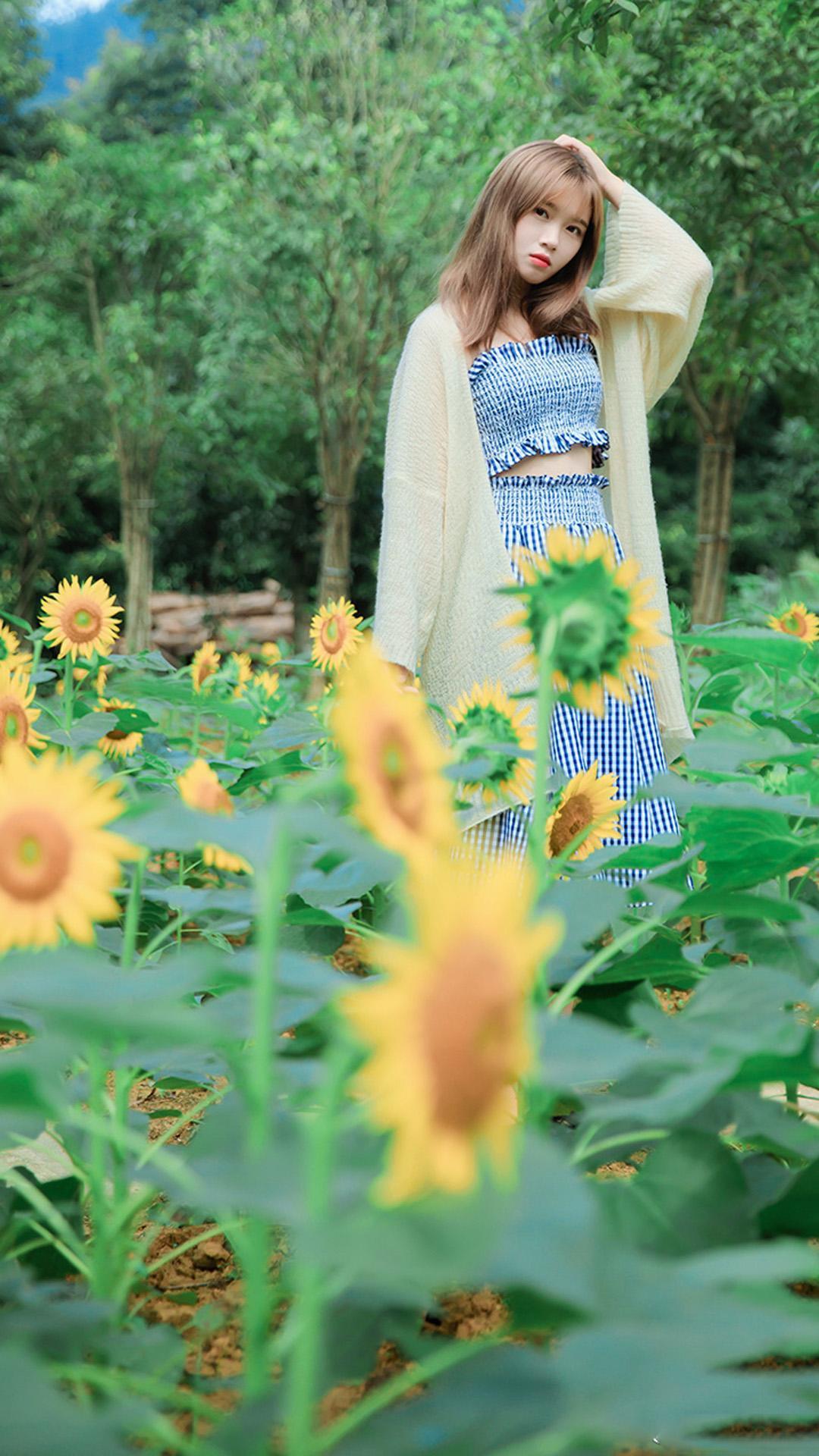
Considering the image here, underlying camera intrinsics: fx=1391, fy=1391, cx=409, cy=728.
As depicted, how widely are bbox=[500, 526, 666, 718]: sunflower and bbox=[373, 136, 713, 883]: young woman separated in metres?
1.02

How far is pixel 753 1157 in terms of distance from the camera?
0.94 metres

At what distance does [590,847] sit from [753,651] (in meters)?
0.29

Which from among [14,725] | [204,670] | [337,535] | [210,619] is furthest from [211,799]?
[210,619]

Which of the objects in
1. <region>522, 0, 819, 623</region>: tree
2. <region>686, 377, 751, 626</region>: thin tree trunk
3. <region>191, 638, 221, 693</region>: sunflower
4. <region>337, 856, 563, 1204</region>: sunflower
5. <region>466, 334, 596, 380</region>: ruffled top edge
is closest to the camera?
<region>337, 856, 563, 1204</region>: sunflower

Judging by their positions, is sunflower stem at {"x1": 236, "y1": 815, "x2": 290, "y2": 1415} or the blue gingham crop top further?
the blue gingham crop top

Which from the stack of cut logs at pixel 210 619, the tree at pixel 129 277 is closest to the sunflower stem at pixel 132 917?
the tree at pixel 129 277

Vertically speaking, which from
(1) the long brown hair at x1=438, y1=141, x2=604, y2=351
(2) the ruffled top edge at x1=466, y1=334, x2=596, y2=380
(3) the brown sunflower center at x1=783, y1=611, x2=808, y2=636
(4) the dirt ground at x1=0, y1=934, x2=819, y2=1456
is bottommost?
(4) the dirt ground at x1=0, y1=934, x2=819, y2=1456

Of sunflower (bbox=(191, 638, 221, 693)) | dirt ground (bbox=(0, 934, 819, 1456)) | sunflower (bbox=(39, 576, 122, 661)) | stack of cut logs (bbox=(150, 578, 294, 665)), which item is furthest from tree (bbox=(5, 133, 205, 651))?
dirt ground (bbox=(0, 934, 819, 1456))

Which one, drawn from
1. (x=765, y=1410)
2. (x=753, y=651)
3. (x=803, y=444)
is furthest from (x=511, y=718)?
(x=803, y=444)

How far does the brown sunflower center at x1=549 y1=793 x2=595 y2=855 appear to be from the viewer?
4.06 ft

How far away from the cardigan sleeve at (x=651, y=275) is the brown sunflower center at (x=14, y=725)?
4.23ft

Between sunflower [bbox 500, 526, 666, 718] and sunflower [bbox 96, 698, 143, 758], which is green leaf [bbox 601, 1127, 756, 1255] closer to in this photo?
sunflower [bbox 500, 526, 666, 718]

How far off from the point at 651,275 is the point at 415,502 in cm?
55

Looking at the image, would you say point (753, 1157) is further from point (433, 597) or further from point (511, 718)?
point (433, 597)
